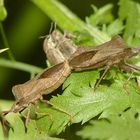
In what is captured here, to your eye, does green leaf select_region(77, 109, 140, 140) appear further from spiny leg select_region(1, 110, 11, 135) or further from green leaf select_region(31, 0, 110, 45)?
green leaf select_region(31, 0, 110, 45)

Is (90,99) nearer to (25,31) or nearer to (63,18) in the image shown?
(63,18)

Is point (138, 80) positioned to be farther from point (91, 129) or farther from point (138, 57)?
point (91, 129)

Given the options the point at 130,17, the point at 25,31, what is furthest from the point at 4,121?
the point at 25,31

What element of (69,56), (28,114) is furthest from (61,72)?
(28,114)

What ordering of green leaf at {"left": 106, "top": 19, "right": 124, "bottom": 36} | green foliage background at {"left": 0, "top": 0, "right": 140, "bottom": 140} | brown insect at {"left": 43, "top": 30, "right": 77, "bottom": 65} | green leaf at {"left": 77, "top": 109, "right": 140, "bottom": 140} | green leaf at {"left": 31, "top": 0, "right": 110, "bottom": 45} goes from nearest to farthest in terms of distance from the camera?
green leaf at {"left": 77, "top": 109, "right": 140, "bottom": 140}
green foliage background at {"left": 0, "top": 0, "right": 140, "bottom": 140}
brown insect at {"left": 43, "top": 30, "right": 77, "bottom": 65}
green leaf at {"left": 106, "top": 19, "right": 124, "bottom": 36}
green leaf at {"left": 31, "top": 0, "right": 110, "bottom": 45}

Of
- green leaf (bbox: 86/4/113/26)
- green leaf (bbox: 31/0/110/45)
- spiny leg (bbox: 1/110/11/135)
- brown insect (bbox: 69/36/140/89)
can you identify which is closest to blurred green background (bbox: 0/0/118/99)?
green leaf (bbox: 86/4/113/26)
